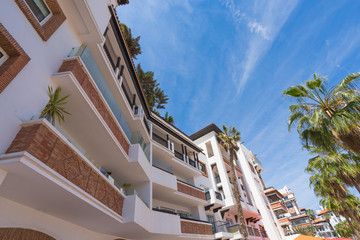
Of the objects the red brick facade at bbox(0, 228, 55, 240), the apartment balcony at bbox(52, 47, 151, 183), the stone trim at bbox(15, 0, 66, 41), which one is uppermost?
the stone trim at bbox(15, 0, 66, 41)

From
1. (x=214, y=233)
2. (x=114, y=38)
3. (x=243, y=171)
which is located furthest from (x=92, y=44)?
(x=243, y=171)

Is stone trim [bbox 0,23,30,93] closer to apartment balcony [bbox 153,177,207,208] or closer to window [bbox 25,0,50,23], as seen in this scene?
window [bbox 25,0,50,23]

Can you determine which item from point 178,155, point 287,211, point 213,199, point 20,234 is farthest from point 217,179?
point 287,211

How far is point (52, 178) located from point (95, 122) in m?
3.51

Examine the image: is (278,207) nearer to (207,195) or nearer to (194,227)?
(207,195)

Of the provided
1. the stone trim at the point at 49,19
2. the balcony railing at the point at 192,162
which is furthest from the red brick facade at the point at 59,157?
the balcony railing at the point at 192,162

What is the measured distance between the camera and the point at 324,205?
29.8 meters

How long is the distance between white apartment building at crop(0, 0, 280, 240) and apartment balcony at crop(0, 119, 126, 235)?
24mm

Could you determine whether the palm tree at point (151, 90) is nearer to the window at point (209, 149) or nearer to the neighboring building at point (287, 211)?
the window at point (209, 149)

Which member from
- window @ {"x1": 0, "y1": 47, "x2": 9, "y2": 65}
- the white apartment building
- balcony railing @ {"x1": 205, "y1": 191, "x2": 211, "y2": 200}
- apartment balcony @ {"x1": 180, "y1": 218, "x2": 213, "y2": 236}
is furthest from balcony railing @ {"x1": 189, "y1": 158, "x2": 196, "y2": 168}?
window @ {"x1": 0, "y1": 47, "x2": 9, "y2": 65}

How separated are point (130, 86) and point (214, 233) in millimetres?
15262

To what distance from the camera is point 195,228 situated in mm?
13680

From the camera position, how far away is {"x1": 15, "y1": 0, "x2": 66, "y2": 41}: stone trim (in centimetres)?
518

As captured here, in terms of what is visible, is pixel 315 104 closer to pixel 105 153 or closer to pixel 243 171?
pixel 105 153
